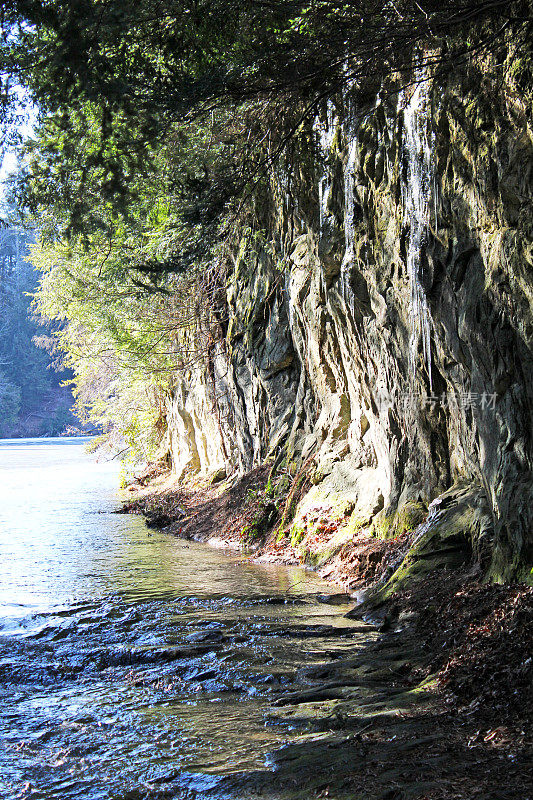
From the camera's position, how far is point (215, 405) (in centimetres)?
1834

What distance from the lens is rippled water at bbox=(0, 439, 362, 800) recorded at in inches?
171

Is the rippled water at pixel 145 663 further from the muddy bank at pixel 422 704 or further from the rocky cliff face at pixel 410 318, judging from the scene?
the rocky cliff face at pixel 410 318

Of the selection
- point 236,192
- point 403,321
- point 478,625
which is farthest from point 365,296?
point 478,625

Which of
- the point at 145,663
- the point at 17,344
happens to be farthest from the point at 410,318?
the point at 17,344

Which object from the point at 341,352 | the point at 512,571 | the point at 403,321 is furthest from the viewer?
the point at 341,352

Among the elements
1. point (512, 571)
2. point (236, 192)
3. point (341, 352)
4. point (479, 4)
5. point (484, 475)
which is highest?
point (479, 4)

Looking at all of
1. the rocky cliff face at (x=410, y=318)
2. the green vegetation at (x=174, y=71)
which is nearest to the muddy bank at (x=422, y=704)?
the rocky cliff face at (x=410, y=318)

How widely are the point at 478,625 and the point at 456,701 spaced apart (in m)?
1.14

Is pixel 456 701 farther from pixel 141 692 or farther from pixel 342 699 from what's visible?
pixel 141 692

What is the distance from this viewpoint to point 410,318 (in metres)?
8.54

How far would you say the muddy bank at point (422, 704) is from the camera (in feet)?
12.0

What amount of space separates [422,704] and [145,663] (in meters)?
2.75

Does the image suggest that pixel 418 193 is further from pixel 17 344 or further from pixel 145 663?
pixel 17 344

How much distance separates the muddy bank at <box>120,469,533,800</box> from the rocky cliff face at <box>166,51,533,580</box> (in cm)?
63
